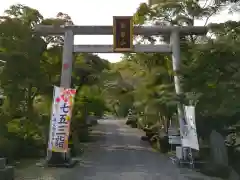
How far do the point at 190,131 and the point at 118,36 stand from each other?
4.43 metres

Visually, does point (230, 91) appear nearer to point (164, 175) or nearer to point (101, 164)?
point (164, 175)

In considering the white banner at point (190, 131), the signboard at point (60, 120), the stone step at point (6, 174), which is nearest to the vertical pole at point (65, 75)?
the signboard at point (60, 120)

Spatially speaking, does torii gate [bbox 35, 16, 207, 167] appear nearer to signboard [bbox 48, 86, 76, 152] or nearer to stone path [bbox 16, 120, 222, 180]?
signboard [bbox 48, 86, 76, 152]

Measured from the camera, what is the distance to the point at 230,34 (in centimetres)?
1188

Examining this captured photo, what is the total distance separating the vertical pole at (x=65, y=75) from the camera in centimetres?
1273

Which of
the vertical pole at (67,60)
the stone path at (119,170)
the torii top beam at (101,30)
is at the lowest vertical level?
the stone path at (119,170)

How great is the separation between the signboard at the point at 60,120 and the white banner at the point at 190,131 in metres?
3.97

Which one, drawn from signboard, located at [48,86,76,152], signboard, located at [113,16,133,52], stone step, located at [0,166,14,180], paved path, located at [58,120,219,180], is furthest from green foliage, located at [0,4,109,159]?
stone step, located at [0,166,14,180]

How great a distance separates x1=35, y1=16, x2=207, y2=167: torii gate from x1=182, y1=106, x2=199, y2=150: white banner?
1358mm

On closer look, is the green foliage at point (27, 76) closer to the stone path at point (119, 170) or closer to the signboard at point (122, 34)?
the stone path at point (119, 170)

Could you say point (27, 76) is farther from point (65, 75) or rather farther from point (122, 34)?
point (122, 34)

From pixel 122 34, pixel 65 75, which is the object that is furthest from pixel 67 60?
pixel 122 34

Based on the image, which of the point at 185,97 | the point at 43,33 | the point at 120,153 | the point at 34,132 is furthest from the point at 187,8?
the point at 34,132

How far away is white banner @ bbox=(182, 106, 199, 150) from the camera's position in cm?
1161
